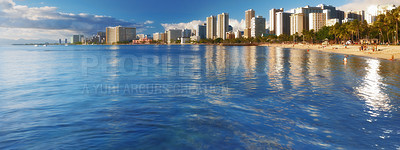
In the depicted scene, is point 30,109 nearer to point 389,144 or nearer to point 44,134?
→ point 44,134

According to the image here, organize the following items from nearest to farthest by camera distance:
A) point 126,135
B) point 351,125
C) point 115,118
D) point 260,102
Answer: point 126,135 < point 351,125 < point 115,118 < point 260,102

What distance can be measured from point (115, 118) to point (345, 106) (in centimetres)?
1164

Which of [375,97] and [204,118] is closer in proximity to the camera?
[204,118]

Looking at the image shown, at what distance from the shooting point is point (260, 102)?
52.3 feet

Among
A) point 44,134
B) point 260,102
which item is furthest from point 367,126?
point 44,134

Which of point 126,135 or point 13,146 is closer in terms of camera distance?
point 13,146

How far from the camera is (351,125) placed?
36.7 ft

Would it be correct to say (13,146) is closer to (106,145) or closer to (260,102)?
(106,145)

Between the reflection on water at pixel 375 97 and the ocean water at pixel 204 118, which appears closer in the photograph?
the ocean water at pixel 204 118

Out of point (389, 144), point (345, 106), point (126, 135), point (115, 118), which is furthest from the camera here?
point (345, 106)

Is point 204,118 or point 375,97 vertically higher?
point 375,97

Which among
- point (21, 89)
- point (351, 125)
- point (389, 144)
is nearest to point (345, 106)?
point (351, 125)

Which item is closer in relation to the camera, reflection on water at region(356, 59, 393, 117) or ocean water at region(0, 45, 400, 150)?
ocean water at region(0, 45, 400, 150)

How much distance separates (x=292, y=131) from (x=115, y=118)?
7696mm
